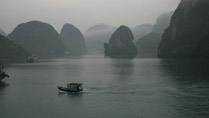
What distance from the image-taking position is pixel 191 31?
168750 millimetres

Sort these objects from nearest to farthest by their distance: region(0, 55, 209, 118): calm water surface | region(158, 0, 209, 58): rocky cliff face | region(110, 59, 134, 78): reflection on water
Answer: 1. region(0, 55, 209, 118): calm water surface
2. region(110, 59, 134, 78): reflection on water
3. region(158, 0, 209, 58): rocky cliff face

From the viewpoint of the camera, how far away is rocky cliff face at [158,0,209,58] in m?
141

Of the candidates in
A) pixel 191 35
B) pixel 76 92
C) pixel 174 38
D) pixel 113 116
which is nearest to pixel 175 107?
pixel 113 116

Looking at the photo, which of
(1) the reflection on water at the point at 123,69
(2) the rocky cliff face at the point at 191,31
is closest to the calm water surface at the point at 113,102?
(1) the reflection on water at the point at 123,69

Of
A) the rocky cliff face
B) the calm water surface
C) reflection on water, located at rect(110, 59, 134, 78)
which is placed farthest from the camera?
the rocky cliff face

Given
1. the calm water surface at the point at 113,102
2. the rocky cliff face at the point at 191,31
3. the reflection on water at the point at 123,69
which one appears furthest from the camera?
the rocky cliff face at the point at 191,31

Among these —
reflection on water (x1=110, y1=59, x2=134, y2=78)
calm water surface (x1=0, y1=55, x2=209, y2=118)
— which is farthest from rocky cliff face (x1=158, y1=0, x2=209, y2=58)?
calm water surface (x1=0, y1=55, x2=209, y2=118)

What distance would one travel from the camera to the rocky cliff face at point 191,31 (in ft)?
463

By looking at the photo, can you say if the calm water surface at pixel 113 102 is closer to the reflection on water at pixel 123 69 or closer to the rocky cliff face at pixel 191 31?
the reflection on water at pixel 123 69

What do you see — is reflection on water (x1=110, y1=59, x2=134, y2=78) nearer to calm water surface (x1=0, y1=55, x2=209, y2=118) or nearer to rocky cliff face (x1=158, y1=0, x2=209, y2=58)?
calm water surface (x1=0, y1=55, x2=209, y2=118)

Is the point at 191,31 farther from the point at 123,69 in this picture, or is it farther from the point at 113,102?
the point at 113,102

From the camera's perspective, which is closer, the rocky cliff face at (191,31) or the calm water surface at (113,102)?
the calm water surface at (113,102)

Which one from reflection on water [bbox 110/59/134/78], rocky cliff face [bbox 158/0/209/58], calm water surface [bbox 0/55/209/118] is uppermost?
rocky cliff face [bbox 158/0/209/58]

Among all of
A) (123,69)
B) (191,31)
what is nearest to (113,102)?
(123,69)
